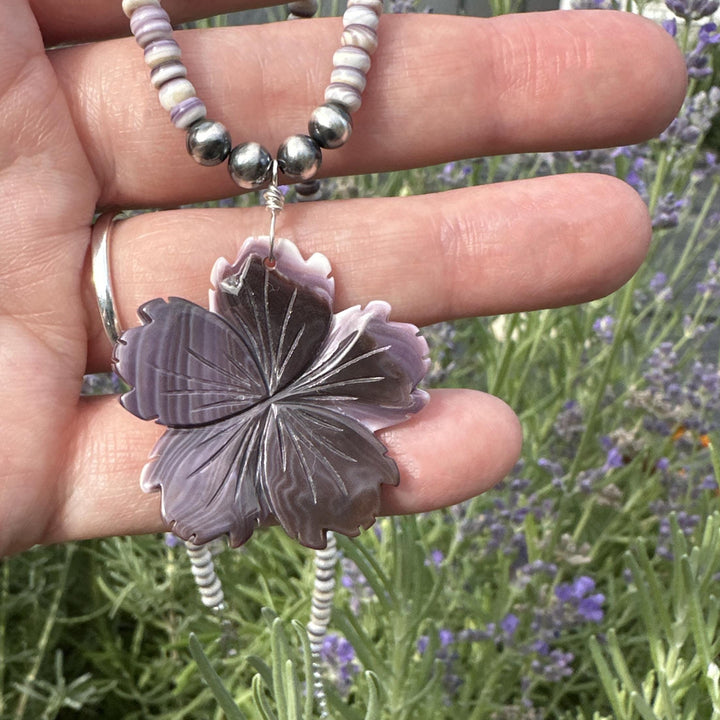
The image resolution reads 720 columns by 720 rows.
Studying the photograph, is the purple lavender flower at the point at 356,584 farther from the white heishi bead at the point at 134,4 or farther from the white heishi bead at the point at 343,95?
the white heishi bead at the point at 134,4

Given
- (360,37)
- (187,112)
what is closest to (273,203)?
(187,112)

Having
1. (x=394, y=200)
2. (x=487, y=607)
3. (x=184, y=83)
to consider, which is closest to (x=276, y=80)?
(x=184, y=83)

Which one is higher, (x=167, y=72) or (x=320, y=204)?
(x=167, y=72)

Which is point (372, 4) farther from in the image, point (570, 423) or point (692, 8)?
point (570, 423)

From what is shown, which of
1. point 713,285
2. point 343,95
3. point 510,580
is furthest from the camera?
point 713,285

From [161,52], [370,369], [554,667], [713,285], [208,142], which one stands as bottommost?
[554,667]

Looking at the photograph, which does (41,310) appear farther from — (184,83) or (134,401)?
(184,83)

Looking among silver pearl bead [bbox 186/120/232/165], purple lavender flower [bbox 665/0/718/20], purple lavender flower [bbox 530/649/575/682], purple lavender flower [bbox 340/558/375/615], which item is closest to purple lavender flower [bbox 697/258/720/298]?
purple lavender flower [bbox 665/0/718/20]

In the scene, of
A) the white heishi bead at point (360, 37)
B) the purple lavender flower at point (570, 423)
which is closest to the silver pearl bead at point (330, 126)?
the white heishi bead at point (360, 37)
